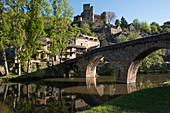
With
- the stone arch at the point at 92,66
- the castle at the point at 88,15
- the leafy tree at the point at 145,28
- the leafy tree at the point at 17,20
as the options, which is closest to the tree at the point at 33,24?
the leafy tree at the point at 17,20

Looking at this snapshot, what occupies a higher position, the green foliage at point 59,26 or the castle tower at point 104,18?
the castle tower at point 104,18

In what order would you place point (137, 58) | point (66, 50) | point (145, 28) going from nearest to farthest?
point (137, 58), point (66, 50), point (145, 28)

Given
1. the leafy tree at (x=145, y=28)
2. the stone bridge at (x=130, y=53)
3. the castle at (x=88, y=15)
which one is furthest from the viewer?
the castle at (x=88, y=15)

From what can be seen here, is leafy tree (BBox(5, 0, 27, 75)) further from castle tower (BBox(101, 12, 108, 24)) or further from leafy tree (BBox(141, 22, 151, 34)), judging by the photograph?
leafy tree (BBox(141, 22, 151, 34))

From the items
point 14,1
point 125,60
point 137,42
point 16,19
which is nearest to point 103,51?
point 125,60

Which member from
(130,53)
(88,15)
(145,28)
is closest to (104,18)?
(88,15)

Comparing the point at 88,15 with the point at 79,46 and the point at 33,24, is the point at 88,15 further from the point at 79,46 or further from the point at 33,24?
the point at 33,24

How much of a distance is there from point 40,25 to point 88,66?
40.9 feet

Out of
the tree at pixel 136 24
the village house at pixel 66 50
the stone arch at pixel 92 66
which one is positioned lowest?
the stone arch at pixel 92 66

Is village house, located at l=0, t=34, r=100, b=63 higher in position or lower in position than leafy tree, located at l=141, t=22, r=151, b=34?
lower

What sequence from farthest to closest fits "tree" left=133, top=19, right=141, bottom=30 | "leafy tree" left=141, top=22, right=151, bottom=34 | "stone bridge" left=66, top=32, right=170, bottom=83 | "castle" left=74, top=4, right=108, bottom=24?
"castle" left=74, top=4, right=108, bottom=24, "tree" left=133, top=19, right=141, bottom=30, "leafy tree" left=141, top=22, right=151, bottom=34, "stone bridge" left=66, top=32, right=170, bottom=83

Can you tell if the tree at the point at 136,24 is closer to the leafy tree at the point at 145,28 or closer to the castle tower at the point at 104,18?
the leafy tree at the point at 145,28

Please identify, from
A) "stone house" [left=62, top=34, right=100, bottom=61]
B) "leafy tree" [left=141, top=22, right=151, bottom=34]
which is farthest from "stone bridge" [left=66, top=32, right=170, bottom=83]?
"leafy tree" [left=141, top=22, right=151, bottom=34]

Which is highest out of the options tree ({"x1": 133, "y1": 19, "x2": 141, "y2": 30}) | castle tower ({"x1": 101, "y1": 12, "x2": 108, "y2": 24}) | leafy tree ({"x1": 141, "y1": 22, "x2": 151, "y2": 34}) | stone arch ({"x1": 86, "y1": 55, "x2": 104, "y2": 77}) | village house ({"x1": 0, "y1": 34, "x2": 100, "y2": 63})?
castle tower ({"x1": 101, "y1": 12, "x2": 108, "y2": 24})
